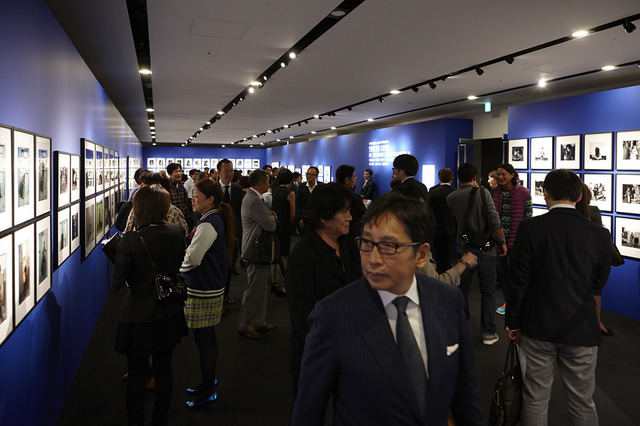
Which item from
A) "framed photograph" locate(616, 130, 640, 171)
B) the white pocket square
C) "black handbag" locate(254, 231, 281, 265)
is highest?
"framed photograph" locate(616, 130, 640, 171)

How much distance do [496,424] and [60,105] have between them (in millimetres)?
3787

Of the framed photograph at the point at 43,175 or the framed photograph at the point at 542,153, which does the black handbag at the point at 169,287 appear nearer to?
the framed photograph at the point at 43,175

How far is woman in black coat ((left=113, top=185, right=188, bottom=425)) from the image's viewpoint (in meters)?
2.79

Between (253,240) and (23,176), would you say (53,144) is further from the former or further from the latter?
(253,240)

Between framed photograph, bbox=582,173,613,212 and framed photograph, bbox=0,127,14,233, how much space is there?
6792 millimetres

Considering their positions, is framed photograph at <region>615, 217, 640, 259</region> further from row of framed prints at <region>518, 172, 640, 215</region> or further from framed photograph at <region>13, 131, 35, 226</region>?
framed photograph at <region>13, 131, 35, 226</region>

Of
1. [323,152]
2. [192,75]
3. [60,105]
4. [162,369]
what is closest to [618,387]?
[162,369]

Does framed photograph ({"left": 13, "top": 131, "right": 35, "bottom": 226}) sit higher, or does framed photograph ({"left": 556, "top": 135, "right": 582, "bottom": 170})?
framed photograph ({"left": 556, "top": 135, "right": 582, "bottom": 170})

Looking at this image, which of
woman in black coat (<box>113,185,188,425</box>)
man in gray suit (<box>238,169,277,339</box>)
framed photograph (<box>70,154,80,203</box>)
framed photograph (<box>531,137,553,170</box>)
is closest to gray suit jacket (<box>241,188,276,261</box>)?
man in gray suit (<box>238,169,277,339</box>)

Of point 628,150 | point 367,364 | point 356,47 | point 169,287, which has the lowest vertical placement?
point 169,287

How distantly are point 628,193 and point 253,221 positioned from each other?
4944 millimetres

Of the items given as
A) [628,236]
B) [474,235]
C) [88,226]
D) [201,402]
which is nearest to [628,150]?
[628,236]

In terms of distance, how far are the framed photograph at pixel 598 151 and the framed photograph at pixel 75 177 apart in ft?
21.6

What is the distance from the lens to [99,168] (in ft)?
18.7
